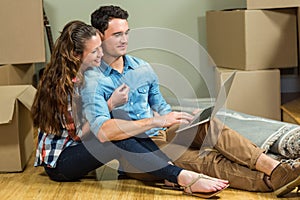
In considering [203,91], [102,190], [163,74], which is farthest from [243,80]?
[102,190]

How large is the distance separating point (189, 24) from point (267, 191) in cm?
192

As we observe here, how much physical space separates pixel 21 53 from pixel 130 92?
1.08m

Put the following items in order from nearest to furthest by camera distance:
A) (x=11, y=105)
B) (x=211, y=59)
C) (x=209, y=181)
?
(x=209, y=181), (x=11, y=105), (x=211, y=59)

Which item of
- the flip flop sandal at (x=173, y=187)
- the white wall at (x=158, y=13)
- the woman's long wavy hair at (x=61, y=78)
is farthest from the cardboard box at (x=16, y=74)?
the flip flop sandal at (x=173, y=187)

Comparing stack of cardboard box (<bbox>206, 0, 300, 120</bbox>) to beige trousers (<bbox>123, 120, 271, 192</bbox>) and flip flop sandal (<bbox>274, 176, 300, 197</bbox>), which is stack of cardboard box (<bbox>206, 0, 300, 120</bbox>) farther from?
flip flop sandal (<bbox>274, 176, 300, 197</bbox>)

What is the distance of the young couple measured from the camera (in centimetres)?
244

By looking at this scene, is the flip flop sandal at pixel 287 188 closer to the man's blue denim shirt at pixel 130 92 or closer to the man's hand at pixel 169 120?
the man's hand at pixel 169 120

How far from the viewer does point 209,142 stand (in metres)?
2.55

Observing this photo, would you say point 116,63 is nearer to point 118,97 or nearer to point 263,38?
point 118,97

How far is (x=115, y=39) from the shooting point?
2.63m

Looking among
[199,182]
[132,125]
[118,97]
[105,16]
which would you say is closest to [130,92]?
[118,97]

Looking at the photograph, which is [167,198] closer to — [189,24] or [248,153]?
[248,153]

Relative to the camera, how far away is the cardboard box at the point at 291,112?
10.7 feet

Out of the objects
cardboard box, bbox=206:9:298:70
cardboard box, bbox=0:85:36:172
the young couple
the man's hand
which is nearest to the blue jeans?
the young couple
